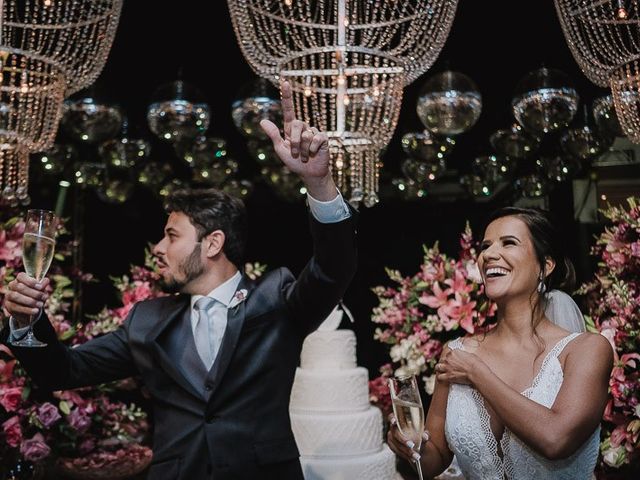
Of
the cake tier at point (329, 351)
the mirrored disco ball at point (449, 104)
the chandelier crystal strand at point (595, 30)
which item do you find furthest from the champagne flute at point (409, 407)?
the mirrored disco ball at point (449, 104)

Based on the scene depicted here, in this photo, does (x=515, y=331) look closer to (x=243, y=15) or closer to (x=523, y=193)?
(x=243, y=15)

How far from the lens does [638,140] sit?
A: 2701 millimetres

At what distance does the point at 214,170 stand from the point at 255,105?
1771 millimetres

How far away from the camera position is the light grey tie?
2.66 meters

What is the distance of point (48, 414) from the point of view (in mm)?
3076

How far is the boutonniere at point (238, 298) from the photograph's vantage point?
8.87ft

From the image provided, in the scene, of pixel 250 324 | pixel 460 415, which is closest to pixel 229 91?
pixel 250 324

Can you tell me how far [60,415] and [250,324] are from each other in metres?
1.05

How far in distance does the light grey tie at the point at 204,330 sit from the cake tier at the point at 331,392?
1439 millimetres

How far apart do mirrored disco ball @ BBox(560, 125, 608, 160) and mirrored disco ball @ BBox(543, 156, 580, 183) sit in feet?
2.06

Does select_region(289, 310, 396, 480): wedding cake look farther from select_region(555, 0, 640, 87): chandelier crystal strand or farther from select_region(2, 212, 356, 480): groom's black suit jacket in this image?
select_region(555, 0, 640, 87): chandelier crystal strand

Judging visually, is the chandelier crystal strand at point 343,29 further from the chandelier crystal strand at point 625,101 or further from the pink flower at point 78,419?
the pink flower at point 78,419

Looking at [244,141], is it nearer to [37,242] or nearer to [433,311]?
[433,311]

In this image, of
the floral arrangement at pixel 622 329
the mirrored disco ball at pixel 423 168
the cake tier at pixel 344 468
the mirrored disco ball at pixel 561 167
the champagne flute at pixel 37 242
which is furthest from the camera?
the mirrored disco ball at pixel 423 168
